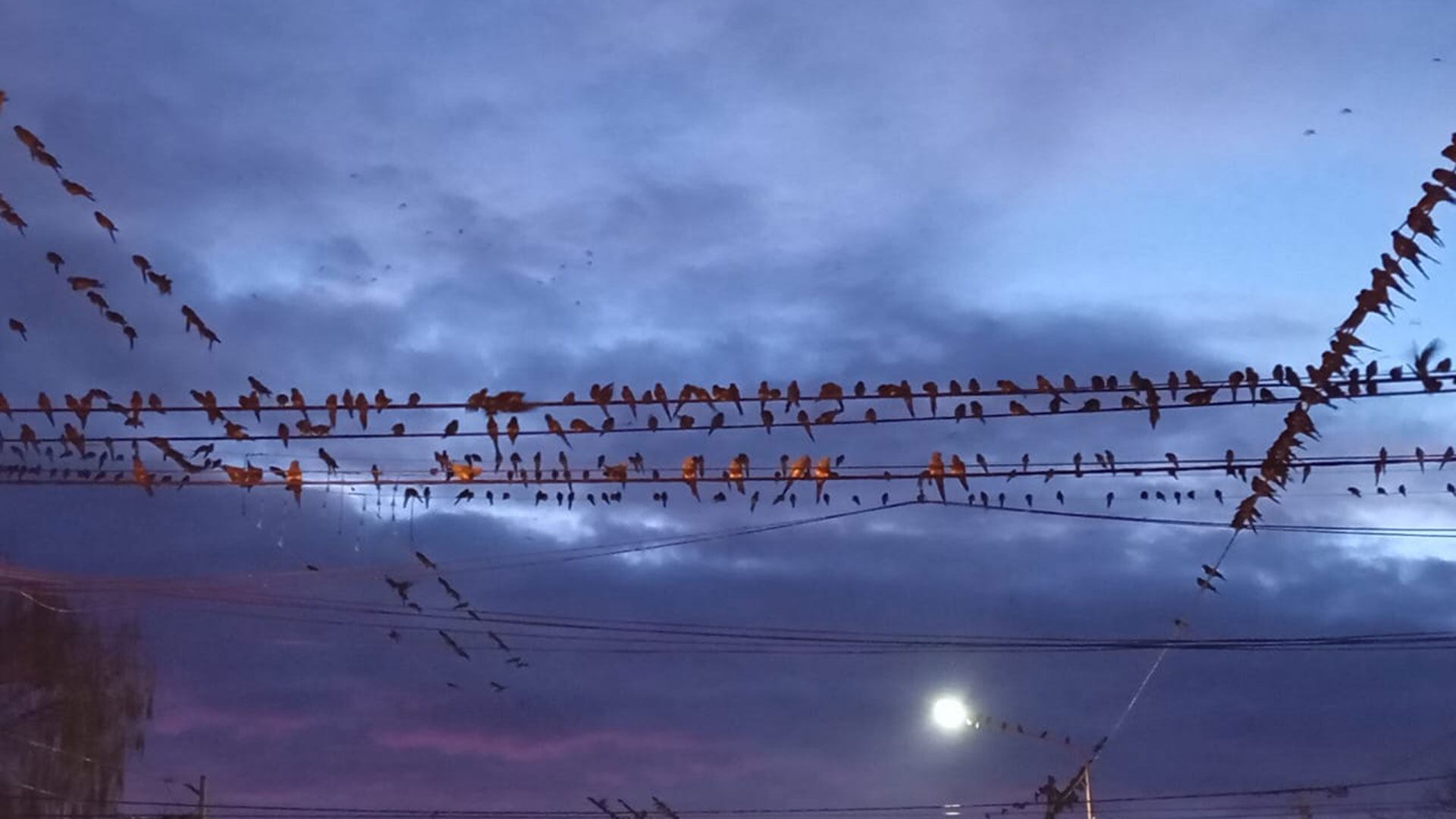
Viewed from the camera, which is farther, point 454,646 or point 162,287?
point 454,646

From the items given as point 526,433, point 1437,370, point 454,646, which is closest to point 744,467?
point 526,433

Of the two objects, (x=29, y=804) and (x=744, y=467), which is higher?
(x=744, y=467)

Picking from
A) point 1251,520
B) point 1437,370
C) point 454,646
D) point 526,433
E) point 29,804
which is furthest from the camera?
point 29,804

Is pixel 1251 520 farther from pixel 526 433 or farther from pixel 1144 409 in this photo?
pixel 526 433

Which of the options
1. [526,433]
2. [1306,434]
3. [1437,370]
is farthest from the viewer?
[526,433]

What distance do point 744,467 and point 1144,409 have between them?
3757 mm

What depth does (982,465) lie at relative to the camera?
601 inches

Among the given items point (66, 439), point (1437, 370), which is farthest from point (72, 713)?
point (1437, 370)

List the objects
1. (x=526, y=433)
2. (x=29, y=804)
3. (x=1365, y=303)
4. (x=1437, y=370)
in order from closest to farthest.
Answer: (x=1365, y=303), (x=1437, y=370), (x=526, y=433), (x=29, y=804)

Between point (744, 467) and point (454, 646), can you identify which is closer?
point (744, 467)

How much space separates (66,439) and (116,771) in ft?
62.3

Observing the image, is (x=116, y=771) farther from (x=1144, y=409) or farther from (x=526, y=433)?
(x=1144, y=409)

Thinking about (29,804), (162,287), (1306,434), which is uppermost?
(162,287)

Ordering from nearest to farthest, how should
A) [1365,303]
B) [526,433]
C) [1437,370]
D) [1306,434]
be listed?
1. [1365,303]
2. [1437,370]
3. [1306,434]
4. [526,433]
